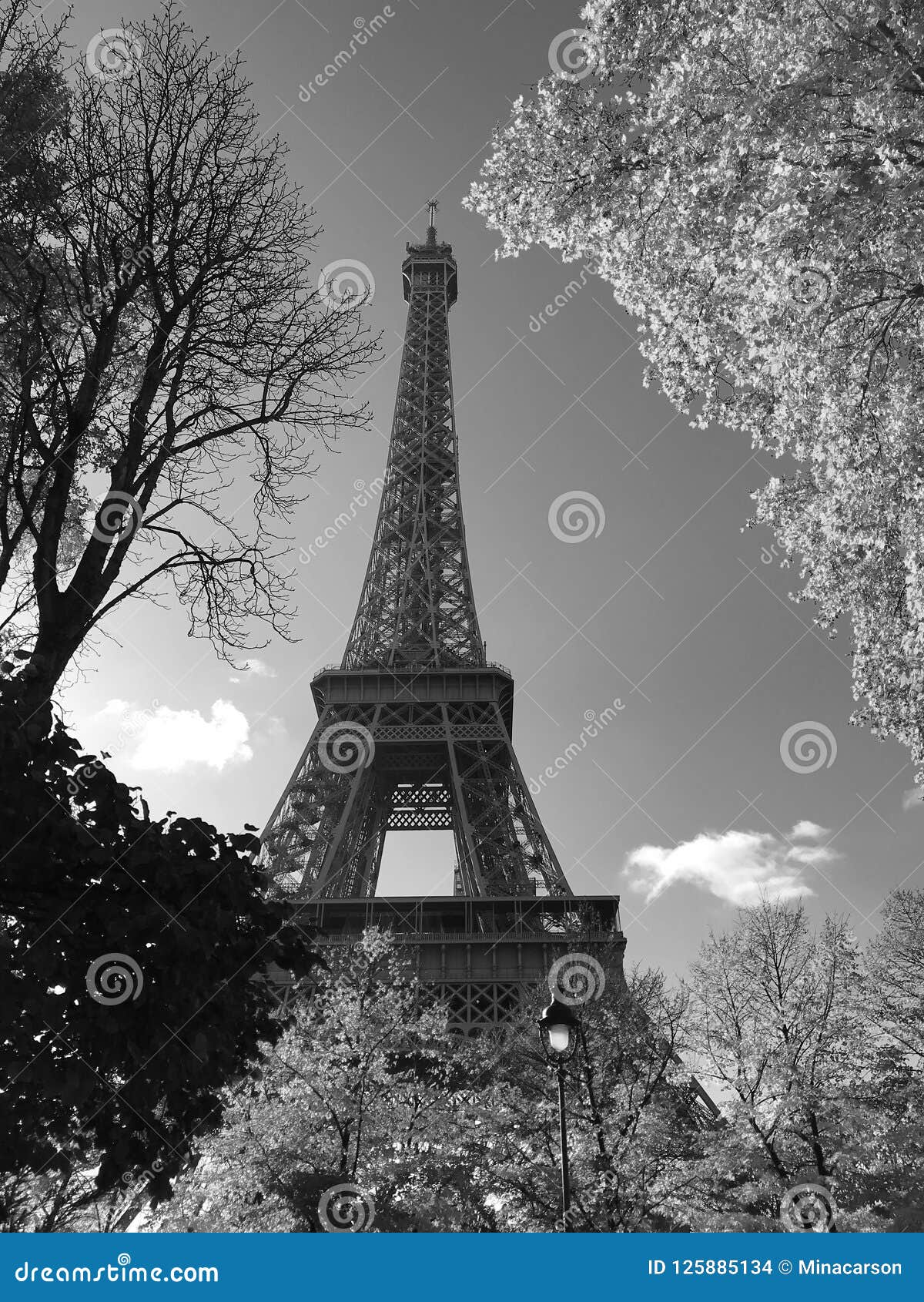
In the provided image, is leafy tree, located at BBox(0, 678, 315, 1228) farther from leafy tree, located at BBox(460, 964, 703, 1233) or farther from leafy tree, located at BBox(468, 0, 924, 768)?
leafy tree, located at BBox(460, 964, 703, 1233)

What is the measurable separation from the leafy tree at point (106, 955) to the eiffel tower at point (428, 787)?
19.2m

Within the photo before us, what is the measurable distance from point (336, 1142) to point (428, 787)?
30359mm

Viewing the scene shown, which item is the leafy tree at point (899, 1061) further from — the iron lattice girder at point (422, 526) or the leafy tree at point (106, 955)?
the iron lattice girder at point (422, 526)

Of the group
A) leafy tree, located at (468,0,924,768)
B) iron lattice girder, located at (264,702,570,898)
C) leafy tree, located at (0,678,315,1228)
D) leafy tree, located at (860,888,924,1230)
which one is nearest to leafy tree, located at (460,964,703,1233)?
leafy tree, located at (860,888,924,1230)

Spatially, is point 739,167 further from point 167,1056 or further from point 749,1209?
point 749,1209

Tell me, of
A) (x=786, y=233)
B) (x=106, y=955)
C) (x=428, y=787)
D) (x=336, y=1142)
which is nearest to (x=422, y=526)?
(x=428, y=787)

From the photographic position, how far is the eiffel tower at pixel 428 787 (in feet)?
110

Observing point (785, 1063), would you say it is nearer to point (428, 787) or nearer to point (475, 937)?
point (475, 937)

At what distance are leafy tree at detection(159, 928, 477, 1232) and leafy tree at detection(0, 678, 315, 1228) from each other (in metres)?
11.3

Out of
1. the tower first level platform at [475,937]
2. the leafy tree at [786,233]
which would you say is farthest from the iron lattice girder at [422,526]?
the leafy tree at [786,233]

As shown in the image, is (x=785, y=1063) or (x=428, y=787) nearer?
(x=785, y=1063)

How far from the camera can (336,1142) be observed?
1878 centimetres

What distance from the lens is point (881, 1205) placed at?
16.3 m

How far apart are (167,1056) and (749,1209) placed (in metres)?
16.6
